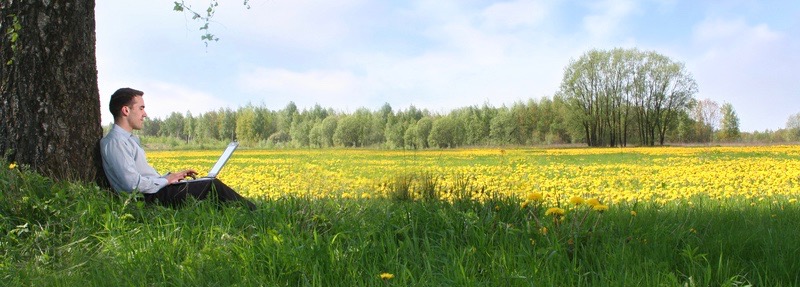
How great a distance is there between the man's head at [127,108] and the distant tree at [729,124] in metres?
46.4

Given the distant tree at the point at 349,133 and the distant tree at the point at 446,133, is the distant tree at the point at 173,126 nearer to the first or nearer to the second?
the distant tree at the point at 446,133

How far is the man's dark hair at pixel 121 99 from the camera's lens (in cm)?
563

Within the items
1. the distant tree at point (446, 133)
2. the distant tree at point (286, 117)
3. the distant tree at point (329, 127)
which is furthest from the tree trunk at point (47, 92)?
the distant tree at point (286, 117)

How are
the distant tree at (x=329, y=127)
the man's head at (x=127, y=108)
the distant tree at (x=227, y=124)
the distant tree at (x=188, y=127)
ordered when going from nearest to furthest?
the man's head at (x=127, y=108) → the distant tree at (x=329, y=127) → the distant tree at (x=227, y=124) → the distant tree at (x=188, y=127)

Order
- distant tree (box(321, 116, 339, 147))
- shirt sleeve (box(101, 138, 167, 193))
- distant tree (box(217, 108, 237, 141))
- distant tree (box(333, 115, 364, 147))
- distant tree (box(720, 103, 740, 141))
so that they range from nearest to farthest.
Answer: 1. shirt sleeve (box(101, 138, 167, 193))
2. distant tree (box(333, 115, 364, 147))
3. distant tree (box(321, 116, 339, 147))
4. distant tree (box(217, 108, 237, 141))
5. distant tree (box(720, 103, 740, 141))

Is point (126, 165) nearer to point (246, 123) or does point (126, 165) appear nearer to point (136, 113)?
point (136, 113)

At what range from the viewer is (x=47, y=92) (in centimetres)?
575

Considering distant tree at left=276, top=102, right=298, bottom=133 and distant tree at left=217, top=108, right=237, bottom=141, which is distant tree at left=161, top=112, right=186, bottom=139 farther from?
distant tree at left=276, top=102, right=298, bottom=133

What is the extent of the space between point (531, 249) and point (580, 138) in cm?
4334

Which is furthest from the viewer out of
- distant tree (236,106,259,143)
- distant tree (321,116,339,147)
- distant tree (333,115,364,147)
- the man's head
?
distant tree (236,106,259,143)

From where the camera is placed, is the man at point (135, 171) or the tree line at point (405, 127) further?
the tree line at point (405, 127)

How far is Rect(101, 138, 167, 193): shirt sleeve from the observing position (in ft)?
17.7

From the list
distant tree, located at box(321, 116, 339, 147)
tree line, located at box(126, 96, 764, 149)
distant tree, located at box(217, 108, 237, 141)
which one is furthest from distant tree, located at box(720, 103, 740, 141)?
distant tree, located at box(321, 116, 339, 147)

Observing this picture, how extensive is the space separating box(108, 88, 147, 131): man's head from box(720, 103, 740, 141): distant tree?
46.4 m
